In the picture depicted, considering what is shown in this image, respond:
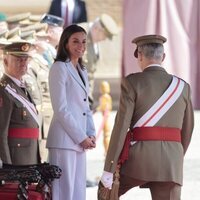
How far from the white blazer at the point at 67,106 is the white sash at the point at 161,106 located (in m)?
0.51

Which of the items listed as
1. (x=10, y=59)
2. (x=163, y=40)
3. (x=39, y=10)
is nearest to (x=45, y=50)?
(x=10, y=59)

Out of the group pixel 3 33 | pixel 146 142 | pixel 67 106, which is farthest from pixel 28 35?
pixel 146 142

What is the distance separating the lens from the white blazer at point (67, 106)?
214 inches

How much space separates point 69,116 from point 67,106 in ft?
0.27

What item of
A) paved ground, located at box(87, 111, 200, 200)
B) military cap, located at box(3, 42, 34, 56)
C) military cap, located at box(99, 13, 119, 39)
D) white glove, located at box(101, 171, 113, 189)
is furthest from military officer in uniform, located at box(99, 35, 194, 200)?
military cap, located at box(99, 13, 119, 39)

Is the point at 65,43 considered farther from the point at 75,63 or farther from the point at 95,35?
the point at 95,35

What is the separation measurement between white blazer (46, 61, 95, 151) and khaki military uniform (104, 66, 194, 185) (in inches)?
18.2

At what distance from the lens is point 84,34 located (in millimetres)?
5586

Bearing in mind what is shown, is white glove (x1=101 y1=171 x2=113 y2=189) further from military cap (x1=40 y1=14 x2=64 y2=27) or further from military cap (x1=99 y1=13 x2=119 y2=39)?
military cap (x1=99 y1=13 x2=119 y2=39)

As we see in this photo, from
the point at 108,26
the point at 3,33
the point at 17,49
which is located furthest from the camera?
the point at 108,26

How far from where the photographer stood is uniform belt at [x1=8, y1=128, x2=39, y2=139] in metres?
5.57

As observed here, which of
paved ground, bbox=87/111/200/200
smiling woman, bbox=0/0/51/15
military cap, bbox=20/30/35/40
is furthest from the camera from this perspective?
smiling woman, bbox=0/0/51/15

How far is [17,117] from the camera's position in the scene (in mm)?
5551

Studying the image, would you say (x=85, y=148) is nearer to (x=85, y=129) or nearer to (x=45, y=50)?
(x=85, y=129)
